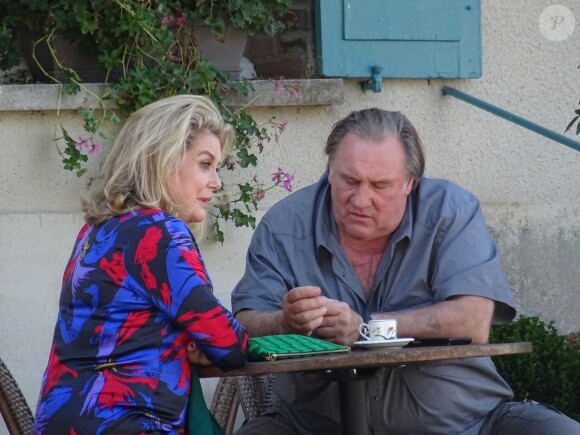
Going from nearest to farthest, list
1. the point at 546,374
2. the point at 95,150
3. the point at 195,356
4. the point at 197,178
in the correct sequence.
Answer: the point at 195,356 < the point at 197,178 < the point at 546,374 < the point at 95,150

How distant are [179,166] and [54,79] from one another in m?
1.74

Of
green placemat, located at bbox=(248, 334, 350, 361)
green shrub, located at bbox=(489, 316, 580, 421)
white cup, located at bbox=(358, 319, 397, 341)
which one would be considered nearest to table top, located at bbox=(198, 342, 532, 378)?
green placemat, located at bbox=(248, 334, 350, 361)

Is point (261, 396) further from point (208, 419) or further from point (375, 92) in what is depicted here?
point (375, 92)

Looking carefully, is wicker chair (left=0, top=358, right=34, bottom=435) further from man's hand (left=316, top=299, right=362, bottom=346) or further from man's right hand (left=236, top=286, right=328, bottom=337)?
man's hand (left=316, top=299, right=362, bottom=346)

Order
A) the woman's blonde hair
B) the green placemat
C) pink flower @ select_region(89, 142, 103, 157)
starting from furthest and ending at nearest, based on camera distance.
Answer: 1. pink flower @ select_region(89, 142, 103, 157)
2. the woman's blonde hair
3. the green placemat

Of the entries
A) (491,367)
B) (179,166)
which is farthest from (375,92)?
(179,166)

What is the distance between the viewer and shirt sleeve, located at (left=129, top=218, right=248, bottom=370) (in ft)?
9.22

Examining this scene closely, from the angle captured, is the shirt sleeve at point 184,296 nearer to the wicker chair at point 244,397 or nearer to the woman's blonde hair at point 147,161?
the woman's blonde hair at point 147,161

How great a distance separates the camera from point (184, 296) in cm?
281

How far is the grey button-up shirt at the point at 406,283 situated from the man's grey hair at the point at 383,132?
0.09 m

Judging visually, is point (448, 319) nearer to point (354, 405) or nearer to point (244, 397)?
point (354, 405)

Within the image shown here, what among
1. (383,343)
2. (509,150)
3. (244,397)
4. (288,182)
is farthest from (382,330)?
(509,150)

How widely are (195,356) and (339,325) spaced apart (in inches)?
19.8

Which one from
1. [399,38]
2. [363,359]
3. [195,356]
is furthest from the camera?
[399,38]
